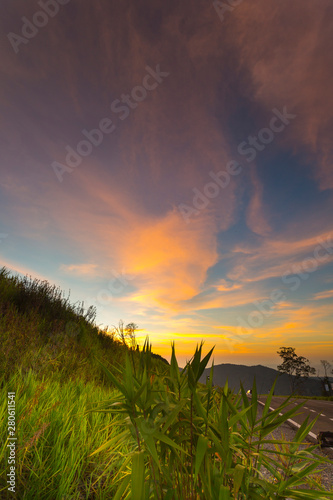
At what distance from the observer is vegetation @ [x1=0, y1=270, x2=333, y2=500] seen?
1.59 m

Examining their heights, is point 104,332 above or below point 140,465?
above

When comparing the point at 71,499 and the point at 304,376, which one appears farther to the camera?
the point at 304,376

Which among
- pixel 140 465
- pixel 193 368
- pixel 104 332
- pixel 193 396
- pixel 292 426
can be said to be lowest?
pixel 292 426

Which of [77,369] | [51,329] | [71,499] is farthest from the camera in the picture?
[51,329]

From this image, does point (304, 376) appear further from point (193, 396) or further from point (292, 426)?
point (193, 396)

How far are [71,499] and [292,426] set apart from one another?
35.8ft

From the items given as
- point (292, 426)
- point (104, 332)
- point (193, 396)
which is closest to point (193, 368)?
point (193, 396)

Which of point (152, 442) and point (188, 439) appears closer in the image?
point (152, 442)

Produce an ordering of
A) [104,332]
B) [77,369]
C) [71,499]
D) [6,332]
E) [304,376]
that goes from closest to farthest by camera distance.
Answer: [71,499]
[6,332]
[77,369]
[104,332]
[304,376]

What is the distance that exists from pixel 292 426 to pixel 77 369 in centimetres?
893

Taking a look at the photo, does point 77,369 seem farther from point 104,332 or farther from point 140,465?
point 104,332

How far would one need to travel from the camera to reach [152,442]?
1458mm

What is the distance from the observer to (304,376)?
68.8 metres

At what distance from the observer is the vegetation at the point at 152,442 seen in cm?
159
